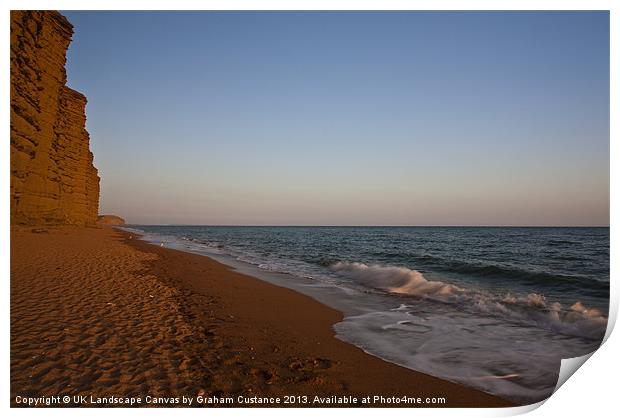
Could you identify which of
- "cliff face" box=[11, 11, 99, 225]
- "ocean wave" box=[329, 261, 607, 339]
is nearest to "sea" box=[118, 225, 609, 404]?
"ocean wave" box=[329, 261, 607, 339]

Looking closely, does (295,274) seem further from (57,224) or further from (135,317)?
(57,224)

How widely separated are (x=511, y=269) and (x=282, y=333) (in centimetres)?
1303

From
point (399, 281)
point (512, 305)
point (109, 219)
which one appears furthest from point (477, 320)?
point (109, 219)

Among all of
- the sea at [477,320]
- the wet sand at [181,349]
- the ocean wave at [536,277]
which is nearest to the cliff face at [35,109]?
the wet sand at [181,349]

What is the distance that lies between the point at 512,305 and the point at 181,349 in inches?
327

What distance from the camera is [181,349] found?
4.54 m

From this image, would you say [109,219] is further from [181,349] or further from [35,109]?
[181,349]

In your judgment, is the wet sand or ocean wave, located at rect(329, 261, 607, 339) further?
ocean wave, located at rect(329, 261, 607, 339)

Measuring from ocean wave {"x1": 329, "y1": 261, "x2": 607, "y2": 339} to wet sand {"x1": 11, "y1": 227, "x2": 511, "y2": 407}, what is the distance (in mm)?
3921

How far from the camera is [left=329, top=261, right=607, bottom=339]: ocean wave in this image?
675cm

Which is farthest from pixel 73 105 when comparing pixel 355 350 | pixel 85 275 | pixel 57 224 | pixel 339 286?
pixel 355 350

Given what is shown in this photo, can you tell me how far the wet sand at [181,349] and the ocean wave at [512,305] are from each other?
392cm

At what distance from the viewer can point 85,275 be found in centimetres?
895

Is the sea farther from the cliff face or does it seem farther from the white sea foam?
the cliff face
